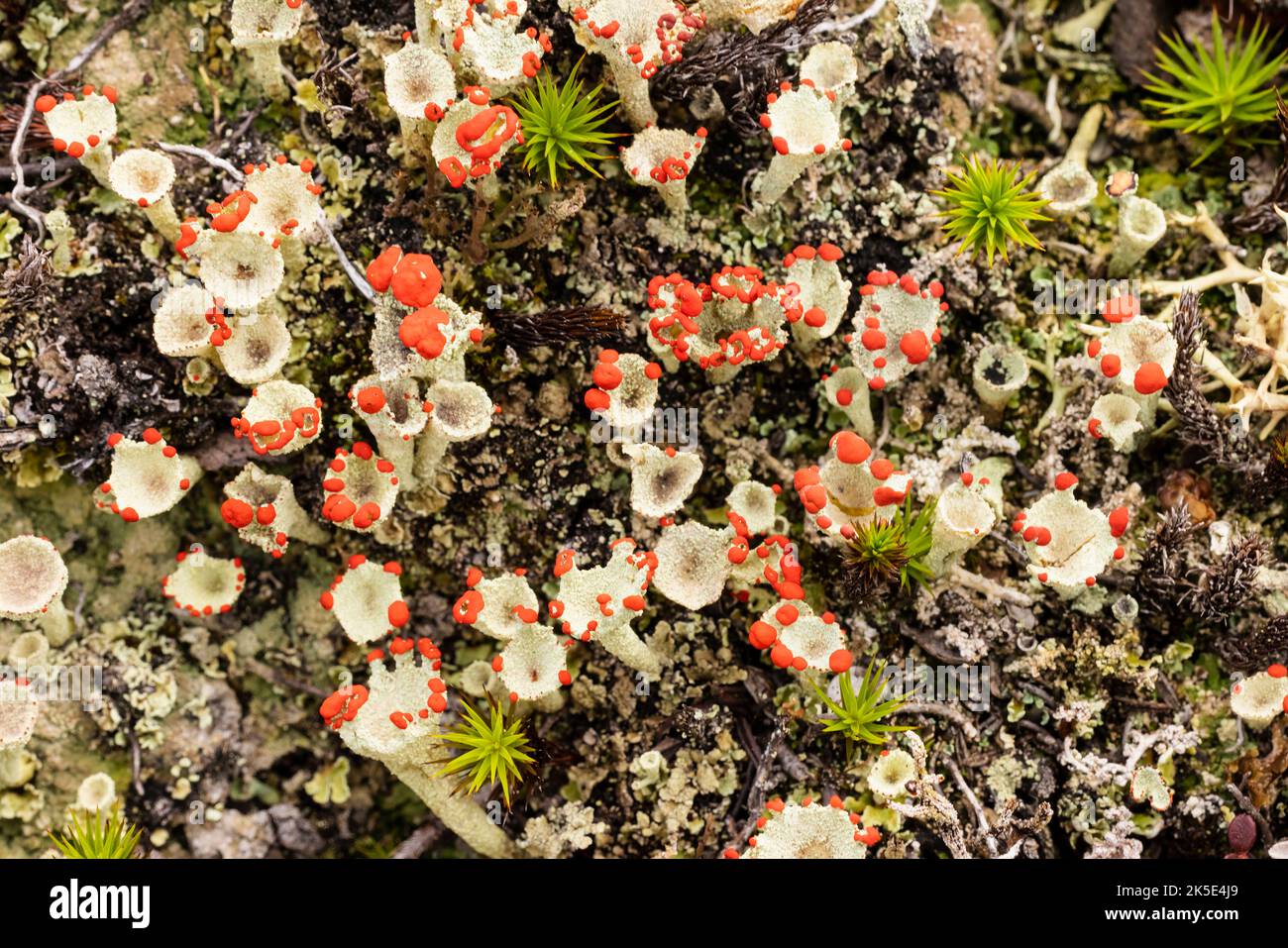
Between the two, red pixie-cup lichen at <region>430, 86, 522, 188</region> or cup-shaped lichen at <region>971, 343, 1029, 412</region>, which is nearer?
red pixie-cup lichen at <region>430, 86, 522, 188</region>

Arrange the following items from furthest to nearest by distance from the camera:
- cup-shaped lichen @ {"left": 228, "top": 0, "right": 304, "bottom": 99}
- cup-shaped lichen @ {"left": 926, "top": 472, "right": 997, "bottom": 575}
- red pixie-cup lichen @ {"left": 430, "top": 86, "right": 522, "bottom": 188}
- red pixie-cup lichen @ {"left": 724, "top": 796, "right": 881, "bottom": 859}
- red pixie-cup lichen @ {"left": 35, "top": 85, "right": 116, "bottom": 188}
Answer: cup-shaped lichen @ {"left": 228, "top": 0, "right": 304, "bottom": 99}, red pixie-cup lichen @ {"left": 35, "top": 85, "right": 116, "bottom": 188}, cup-shaped lichen @ {"left": 926, "top": 472, "right": 997, "bottom": 575}, red pixie-cup lichen @ {"left": 430, "top": 86, "right": 522, "bottom": 188}, red pixie-cup lichen @ {"left": 724, "top": 796, "right": 881, "bottom": 859}

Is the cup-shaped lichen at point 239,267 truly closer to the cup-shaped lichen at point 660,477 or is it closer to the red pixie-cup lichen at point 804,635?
the cup-shaped lichen at point 660,477

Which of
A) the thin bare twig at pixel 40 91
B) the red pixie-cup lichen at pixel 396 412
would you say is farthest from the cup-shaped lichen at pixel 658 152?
the thin bare twig at pixel 40 91

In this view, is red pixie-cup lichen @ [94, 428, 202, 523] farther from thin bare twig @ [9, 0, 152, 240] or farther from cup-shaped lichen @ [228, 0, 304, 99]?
cup-shaped lichen @ [228, 0, 304, 99]

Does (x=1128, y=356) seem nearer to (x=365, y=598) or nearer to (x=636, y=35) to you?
(x=636, y=35)

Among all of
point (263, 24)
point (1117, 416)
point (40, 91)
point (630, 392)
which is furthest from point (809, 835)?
point (40, 91)

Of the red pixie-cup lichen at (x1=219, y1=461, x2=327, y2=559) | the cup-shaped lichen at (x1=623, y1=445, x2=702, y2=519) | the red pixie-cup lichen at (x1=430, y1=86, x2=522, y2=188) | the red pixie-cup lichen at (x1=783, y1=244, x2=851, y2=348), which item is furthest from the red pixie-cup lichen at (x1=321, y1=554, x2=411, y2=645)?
the red pixie-cup lichen at (x1=783, y1=244, x2=851, y2=348)

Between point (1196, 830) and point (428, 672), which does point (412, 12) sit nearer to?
point (428, 672)

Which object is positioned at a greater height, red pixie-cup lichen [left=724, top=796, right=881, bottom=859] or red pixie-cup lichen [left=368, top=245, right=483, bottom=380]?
red pixie-cup lichen [left=368, top=245, right=483, bottom=380]

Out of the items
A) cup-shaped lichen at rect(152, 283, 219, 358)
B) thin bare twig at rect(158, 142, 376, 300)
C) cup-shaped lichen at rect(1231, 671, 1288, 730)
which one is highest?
thin bare twig at rect(158, 142, 376, 300)
